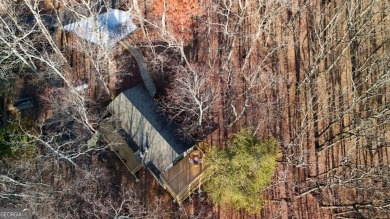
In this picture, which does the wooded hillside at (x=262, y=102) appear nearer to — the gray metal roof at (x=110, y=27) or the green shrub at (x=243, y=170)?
the gray metal roof at (x=110, y=27)

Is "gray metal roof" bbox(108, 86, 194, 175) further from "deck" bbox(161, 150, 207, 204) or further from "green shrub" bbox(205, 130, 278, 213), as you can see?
"green shrub" bbox(205, 130, 278, 213)

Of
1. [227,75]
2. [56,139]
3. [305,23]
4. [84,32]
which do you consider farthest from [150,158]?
[305,23]

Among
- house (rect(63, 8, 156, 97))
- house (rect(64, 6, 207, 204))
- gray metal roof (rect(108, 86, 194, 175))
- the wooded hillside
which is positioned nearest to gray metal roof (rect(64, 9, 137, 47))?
house (rect(63, 8, 156, 97))

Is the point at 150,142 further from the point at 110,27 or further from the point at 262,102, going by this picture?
the point at 110,27

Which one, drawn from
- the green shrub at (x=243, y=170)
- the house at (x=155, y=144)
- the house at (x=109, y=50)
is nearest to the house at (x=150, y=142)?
the house at (x=155, y=144)

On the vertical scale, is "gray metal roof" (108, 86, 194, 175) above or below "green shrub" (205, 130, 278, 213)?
above

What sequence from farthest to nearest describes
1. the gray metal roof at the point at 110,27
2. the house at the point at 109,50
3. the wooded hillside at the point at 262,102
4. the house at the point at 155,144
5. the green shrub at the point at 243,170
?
1. the gray metal roof at the point at 110,27
2. the house at the point at 109,50
3. the wooded hillside at the point at 262,102
4. the house at the point at 155,144
5. the green shrub at the point at 243,170

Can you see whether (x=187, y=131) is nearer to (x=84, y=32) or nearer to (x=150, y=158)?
(x=150, y=158)
